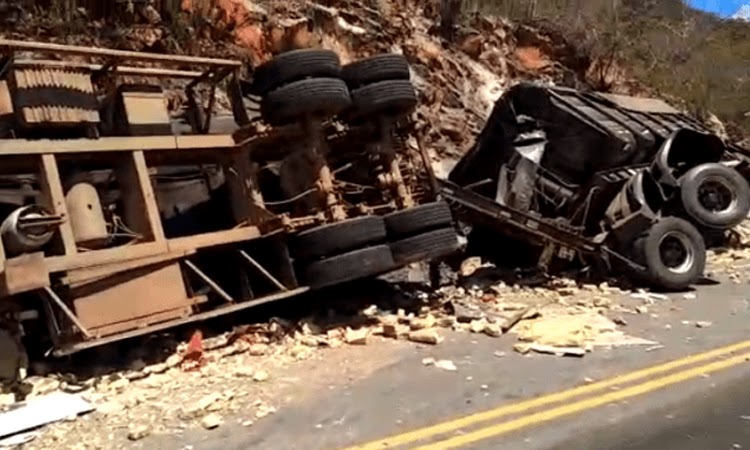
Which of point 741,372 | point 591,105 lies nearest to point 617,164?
point 591,105

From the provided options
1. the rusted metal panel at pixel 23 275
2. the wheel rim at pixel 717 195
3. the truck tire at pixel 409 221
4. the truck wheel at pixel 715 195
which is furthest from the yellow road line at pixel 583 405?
the wheel rim at pixel 717 195

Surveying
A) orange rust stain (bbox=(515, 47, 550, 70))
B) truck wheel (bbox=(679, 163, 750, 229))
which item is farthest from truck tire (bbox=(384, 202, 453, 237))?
orange rust stain (bbox=(515, 47, 550, 70))

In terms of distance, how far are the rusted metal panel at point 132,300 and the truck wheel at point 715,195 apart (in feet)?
17.6

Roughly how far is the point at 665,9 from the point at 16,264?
23894 mm

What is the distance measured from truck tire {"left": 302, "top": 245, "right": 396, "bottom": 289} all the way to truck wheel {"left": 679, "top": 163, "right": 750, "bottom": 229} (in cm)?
383

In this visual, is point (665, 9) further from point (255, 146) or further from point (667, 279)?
point (255, 146)

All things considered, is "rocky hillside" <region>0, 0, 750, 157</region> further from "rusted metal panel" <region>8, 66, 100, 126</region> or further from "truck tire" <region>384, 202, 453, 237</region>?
"truck tire" <region>384, 202, 453, 237</region>

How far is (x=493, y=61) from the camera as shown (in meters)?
16.1

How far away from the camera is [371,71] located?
6953 millimetres

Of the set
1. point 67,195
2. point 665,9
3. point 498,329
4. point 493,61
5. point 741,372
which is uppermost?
point 665,9

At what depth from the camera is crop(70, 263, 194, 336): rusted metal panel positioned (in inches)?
221

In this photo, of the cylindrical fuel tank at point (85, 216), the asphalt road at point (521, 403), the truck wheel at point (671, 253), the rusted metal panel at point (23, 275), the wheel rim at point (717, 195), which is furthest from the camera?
the wheel rim at point (717, 195)

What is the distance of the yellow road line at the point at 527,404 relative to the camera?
4.17m

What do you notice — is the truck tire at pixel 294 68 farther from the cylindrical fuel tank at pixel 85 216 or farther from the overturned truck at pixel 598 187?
the overturned truck at pixel 598 187
